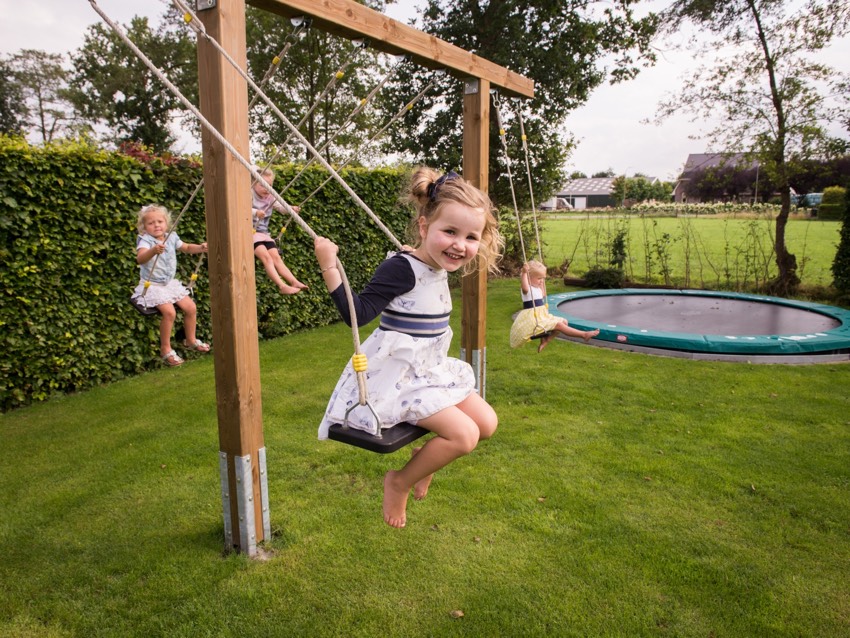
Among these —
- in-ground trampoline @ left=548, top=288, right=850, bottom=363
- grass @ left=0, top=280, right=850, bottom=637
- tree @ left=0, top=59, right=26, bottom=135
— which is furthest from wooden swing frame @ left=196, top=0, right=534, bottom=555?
tree @ left=0, top=59, right=26, bottom=135

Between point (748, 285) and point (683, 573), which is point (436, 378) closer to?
point (683, 573)

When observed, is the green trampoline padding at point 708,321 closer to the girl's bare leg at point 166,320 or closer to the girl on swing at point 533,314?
the girl on swing at point 533,314

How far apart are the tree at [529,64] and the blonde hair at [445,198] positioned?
329 inches

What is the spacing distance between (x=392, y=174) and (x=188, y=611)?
6.59 m

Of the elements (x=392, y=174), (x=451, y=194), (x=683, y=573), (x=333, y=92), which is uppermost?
(x=333, y=92)

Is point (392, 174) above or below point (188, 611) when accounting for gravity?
above

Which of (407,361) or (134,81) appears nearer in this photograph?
(407,361)

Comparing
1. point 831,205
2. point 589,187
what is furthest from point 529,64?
point 589,187

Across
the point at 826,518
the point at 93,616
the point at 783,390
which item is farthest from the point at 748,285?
the point at 93,616

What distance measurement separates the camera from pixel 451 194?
2.05 meters

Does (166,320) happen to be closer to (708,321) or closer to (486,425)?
(486,425)

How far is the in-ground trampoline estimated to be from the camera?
588cm

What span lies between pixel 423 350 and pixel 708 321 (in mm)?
6164

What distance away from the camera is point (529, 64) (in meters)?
10.3
